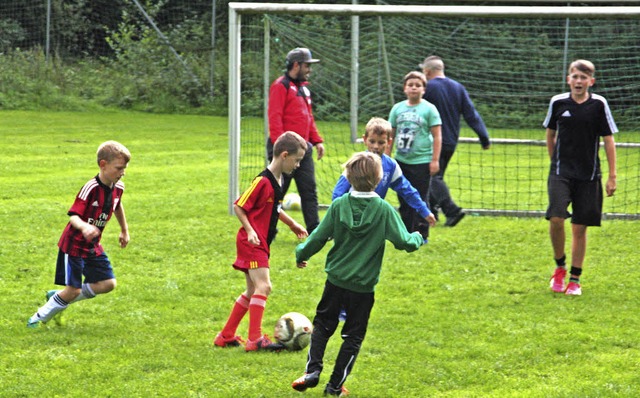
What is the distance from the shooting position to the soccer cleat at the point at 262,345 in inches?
258

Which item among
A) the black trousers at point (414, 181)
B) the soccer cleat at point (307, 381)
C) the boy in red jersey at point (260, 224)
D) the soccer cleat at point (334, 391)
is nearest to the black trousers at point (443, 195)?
the black trousers at point (414, 181)

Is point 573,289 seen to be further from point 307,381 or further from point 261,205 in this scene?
point 307,381

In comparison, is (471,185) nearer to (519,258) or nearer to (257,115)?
(257,115)

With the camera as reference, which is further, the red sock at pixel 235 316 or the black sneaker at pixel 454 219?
the black sneaker at pixel 454 219

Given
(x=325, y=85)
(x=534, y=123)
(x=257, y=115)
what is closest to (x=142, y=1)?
(x=325, y=85)

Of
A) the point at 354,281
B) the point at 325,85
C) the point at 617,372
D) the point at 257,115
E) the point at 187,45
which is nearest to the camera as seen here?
the point at 354,281

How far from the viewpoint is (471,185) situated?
14.9 m

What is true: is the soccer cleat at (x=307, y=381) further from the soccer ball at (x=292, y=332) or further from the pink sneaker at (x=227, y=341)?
the pink sneaker at (x=227, y=341)

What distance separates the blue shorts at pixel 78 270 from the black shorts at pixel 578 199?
369 cm

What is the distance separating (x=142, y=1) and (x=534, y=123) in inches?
450

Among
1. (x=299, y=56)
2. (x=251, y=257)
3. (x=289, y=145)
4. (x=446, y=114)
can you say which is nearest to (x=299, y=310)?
(x=251, y=257)

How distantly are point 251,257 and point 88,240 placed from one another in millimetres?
1094

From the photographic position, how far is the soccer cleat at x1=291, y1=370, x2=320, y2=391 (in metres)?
5.64

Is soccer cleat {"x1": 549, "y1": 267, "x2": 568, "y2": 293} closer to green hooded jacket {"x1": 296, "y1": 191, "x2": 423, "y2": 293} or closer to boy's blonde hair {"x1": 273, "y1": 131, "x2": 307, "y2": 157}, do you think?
boy's blonde hair {"x1": 273, "y1": 131, "x2": 307, "y2": 157}
